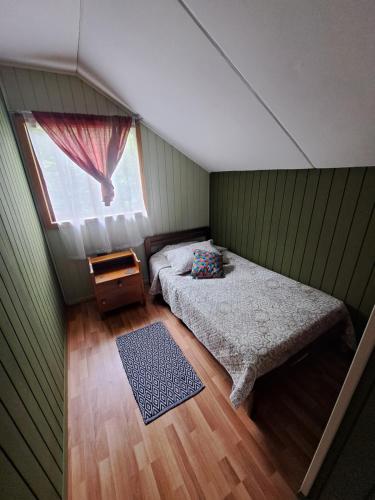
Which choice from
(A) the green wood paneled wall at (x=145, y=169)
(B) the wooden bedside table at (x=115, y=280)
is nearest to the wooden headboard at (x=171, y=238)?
(A) the green wood paneled wall at (x=145, y=169)

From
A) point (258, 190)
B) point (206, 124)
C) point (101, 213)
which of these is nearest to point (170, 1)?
point (206, 124)

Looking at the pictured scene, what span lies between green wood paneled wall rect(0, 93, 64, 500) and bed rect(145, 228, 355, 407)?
1.00 m

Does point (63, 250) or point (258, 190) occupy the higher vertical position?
point (258, 190)

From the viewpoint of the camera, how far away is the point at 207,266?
7.19 feet

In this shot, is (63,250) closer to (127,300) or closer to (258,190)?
(127,300)

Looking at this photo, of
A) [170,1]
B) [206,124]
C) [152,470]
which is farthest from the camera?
[206,124]

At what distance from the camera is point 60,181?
2.07 m

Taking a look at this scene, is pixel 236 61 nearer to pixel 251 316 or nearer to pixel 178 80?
pixel 178 80

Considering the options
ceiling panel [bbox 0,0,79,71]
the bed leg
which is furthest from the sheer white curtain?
the bed leg

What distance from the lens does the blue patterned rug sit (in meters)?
1.47

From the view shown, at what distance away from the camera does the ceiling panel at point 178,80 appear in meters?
1.07

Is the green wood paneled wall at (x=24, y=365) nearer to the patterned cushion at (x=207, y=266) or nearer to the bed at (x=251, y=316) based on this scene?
the bed at (x=251, y=316)

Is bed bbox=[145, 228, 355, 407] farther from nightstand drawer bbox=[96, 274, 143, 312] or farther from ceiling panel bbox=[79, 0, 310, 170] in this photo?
ceiling panel bbox=[79, 0, 310, 170]

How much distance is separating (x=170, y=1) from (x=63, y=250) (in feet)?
7.35
